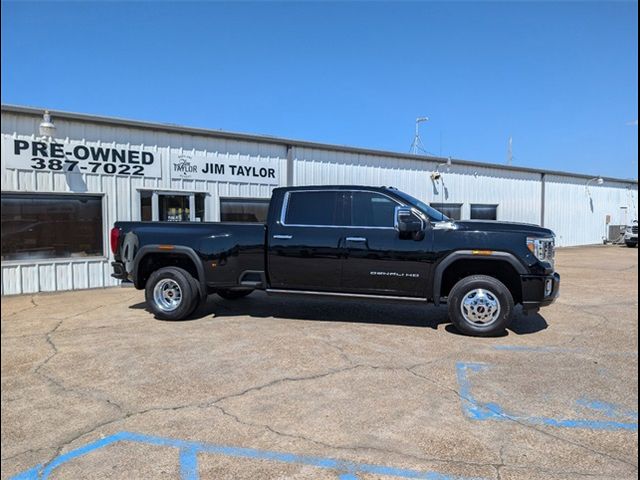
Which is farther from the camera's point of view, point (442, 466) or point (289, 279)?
point (289, 279)

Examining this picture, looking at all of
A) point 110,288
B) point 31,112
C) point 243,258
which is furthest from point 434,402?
point 31,112

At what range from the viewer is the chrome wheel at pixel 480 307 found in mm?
6215

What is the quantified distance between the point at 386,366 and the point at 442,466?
1.98 meters

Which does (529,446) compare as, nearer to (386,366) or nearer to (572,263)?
(386,366)

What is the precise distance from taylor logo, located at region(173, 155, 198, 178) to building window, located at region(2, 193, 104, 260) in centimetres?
194

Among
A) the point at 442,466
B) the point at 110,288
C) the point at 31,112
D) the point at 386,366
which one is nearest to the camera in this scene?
the point at 442,466

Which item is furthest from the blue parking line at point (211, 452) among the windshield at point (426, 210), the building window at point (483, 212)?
the building window at point (483, 212)

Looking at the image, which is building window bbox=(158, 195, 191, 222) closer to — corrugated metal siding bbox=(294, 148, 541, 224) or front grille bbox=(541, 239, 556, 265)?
corrugated metal siding bbox=(294, 148, 541, 224)

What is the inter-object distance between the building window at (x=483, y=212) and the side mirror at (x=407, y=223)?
14652 millimetres

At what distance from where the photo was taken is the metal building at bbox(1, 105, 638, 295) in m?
9.84

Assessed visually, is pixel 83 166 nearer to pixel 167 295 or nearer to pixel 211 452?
Answer: pixel 167 295

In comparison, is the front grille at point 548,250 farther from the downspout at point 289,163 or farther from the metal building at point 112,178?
the downspout at point 289,163

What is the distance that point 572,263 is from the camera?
16.6 m

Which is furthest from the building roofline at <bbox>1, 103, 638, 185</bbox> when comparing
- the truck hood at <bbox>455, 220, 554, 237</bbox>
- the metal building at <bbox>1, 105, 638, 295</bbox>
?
the truck hood at <bbox>455, 220, 554, 237</bbox>
